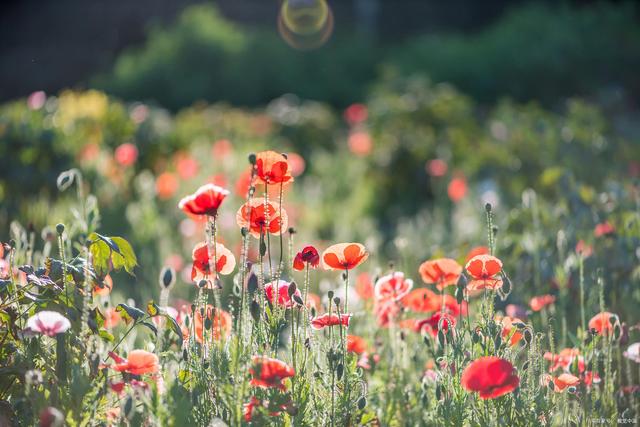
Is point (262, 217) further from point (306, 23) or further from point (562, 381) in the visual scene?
point (306, 23)

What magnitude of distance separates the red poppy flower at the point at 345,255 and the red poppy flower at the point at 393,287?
9.5 inches

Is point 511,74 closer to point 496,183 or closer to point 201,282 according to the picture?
point 496,183

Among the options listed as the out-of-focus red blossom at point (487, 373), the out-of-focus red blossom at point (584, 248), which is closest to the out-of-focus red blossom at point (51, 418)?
the out-of-focus red blossom at point (487, 373)

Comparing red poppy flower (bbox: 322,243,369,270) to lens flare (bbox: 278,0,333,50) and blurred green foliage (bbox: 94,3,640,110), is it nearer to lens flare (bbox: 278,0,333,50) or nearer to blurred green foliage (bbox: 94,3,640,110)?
blurred green foliage (bbox: 94,3,640,110)

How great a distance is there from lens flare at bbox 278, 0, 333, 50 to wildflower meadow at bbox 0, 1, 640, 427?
8069 millimetres

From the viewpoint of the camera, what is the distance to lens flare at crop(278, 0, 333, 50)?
46.2 feet

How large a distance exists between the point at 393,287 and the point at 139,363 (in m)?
0.69

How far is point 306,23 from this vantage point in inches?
587

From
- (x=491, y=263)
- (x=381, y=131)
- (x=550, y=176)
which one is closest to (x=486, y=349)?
(x=491, y=263)

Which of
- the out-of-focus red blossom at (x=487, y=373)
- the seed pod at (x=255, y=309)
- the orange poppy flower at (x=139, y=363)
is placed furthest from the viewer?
the seed pod at (x=255, y=309)

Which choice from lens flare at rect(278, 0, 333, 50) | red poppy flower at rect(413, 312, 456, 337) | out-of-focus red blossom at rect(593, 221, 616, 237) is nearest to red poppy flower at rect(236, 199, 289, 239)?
red poppy flower at rect(413, 312, 456, 337)

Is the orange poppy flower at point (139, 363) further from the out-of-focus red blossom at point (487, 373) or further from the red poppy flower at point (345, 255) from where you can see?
the out-of-focus red blossom at point (487, 373)

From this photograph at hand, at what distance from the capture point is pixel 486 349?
177 cm

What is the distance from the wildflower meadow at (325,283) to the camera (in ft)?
5.57
